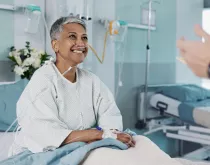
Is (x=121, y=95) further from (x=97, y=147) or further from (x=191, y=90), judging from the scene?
(x=97, y=147)

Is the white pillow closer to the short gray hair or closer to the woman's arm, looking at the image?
A: the woman's arm

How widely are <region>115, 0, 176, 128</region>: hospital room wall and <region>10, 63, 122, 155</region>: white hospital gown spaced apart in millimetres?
1713

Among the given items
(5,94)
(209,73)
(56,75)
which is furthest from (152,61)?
(209,73)

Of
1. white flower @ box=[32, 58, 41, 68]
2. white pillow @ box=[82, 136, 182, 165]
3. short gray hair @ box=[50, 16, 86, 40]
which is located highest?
short gray hair @ box=[50, 16, 86, 40]

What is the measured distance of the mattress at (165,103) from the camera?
3654 millimetres

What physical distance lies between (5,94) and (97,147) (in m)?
1.20

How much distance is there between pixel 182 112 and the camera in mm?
3514

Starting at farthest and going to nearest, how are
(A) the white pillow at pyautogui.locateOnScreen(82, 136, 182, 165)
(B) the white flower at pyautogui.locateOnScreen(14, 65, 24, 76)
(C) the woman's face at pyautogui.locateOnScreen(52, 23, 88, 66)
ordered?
(B) the white flower at pyautogui.locateOnScreen(14, 65, 24, 76) → (C) the woman's face at pyautogui.locateOnScreen(52, 23, 88, 66) → (A) the white pillow at pyautogui.locateOnScreen(82, 136, 182, 165)

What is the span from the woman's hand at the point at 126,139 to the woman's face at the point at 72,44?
526 millimetres

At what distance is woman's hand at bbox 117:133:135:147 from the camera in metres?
1.75

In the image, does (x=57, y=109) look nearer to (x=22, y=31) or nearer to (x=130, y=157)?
(x=130, y=157)

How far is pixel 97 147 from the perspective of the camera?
1.64 meters

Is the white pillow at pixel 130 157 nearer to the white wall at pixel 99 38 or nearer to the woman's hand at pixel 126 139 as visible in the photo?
the woman's hand at pixel 126 139

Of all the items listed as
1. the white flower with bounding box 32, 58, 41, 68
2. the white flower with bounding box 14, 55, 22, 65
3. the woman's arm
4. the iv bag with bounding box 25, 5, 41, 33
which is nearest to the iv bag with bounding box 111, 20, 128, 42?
the iv bag with bounding box 25, 5, 41, 33
